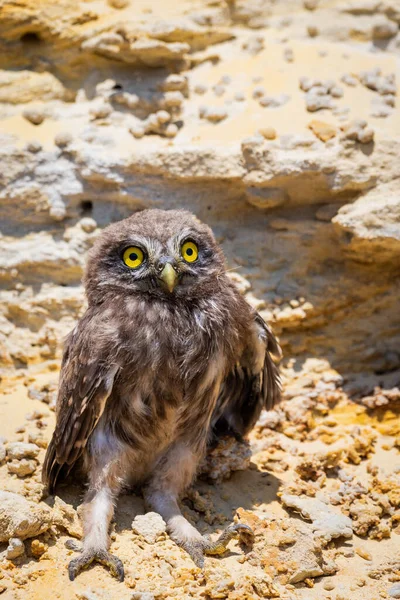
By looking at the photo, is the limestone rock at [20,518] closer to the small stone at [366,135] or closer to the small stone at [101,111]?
the small stone at [101,111]

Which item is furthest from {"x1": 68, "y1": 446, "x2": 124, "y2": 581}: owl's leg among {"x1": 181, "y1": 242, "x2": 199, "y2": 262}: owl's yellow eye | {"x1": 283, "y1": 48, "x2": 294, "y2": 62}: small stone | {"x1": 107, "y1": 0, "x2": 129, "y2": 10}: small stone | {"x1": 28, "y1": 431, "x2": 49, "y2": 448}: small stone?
{"x1": 107, "y1": 0, "x2": 129, "y2": 10}: small stone

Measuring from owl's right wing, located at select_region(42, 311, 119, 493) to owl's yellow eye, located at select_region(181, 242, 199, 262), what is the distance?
637 millimetres

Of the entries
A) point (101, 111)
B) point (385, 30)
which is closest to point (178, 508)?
point (101, 111)

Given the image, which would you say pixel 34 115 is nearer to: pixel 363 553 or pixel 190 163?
pixel 190 163

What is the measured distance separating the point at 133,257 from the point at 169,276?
1.09ft

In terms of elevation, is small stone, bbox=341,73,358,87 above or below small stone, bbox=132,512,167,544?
above

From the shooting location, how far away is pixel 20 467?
4.03 m

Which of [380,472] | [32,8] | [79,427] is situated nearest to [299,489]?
[380,472]

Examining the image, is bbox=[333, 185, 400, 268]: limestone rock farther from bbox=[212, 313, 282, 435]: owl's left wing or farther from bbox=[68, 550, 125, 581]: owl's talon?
bbox=[68, 550, 125, 581]: owl's talon

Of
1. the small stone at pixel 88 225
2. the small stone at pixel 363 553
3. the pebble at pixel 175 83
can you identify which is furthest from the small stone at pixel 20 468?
the pebble at pixel 175 83

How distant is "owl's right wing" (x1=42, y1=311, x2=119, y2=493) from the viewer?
3797mm

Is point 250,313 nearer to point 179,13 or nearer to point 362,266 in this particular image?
point 362,266

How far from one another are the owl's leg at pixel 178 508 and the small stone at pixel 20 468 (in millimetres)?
727

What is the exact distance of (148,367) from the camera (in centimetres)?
384
